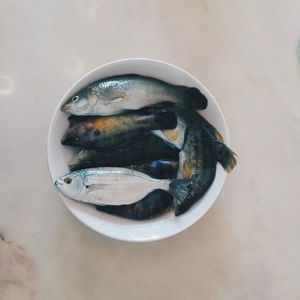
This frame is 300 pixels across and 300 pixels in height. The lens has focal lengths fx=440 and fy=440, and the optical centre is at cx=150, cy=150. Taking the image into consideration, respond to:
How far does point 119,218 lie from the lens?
0.79 m

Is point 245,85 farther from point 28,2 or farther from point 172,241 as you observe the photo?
point 28,2

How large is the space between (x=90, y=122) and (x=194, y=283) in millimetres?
386

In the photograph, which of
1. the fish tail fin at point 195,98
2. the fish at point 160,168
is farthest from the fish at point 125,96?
the fish at point 160,168

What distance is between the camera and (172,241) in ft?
2.91

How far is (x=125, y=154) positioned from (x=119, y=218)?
116 mm

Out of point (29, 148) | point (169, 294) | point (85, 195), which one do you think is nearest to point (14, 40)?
point (29, 148)

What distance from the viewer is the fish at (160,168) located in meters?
0.80

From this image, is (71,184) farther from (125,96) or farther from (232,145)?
(232,145)

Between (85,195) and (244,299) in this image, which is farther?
(244,299)

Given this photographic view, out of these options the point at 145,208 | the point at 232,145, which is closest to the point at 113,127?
the point at 145,208

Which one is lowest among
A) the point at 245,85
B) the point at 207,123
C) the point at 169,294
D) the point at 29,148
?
the point at 169,294

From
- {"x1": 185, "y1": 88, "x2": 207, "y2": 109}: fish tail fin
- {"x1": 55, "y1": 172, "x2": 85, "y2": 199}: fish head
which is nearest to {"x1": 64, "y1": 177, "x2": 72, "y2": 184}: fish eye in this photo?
{"x1": 55, "y1": 172, "x2": 85, "y2": 199}: fish head

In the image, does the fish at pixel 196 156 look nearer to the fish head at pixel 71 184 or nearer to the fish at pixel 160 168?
the fish at pixel 160 168

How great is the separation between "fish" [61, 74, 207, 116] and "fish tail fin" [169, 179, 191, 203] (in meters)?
0.14
